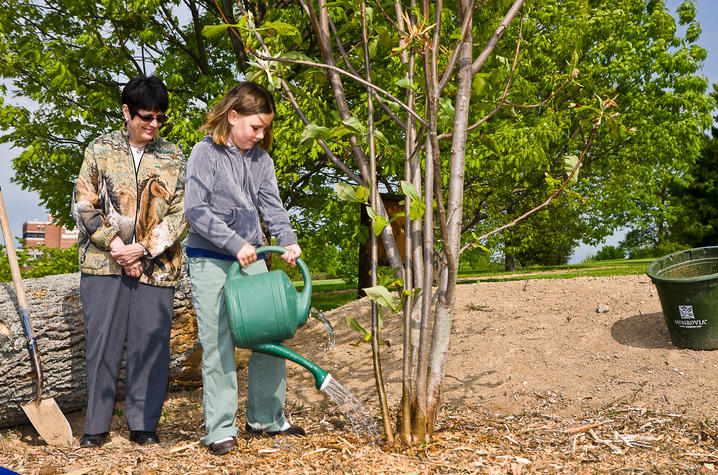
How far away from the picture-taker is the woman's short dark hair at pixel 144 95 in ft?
9.82

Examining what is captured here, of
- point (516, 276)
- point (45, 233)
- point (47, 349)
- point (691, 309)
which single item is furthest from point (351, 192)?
point (45, 233)

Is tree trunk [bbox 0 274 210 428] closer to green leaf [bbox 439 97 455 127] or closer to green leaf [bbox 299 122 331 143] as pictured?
green leaf [bbox 299 122 331 143]

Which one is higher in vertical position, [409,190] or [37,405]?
[409,190]

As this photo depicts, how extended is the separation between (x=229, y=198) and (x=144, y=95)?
0.75 m

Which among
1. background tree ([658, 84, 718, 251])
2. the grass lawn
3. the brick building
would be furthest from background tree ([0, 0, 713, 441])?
the brick building

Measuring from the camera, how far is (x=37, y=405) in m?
3.29

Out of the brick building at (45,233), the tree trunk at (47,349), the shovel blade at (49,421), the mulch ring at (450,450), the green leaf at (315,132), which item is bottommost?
the mulch ring at (450,450)

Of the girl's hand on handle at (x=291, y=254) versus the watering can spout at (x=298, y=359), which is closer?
the watering can spout at (x=298, y=359)

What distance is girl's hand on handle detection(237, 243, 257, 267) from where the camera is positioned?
2604mm

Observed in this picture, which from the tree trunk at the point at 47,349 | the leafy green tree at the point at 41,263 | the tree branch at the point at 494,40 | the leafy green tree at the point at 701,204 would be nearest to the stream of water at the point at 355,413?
the tree trunk at the point at 47,349

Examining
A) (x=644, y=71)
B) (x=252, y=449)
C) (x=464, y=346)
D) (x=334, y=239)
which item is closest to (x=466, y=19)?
(x=252, y=449)

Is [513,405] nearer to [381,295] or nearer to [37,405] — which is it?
[381,295]

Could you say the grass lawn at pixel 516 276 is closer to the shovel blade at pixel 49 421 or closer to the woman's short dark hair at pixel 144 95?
the shovel blade at pixel 49 421

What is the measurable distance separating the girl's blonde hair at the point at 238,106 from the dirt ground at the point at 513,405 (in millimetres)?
1543
